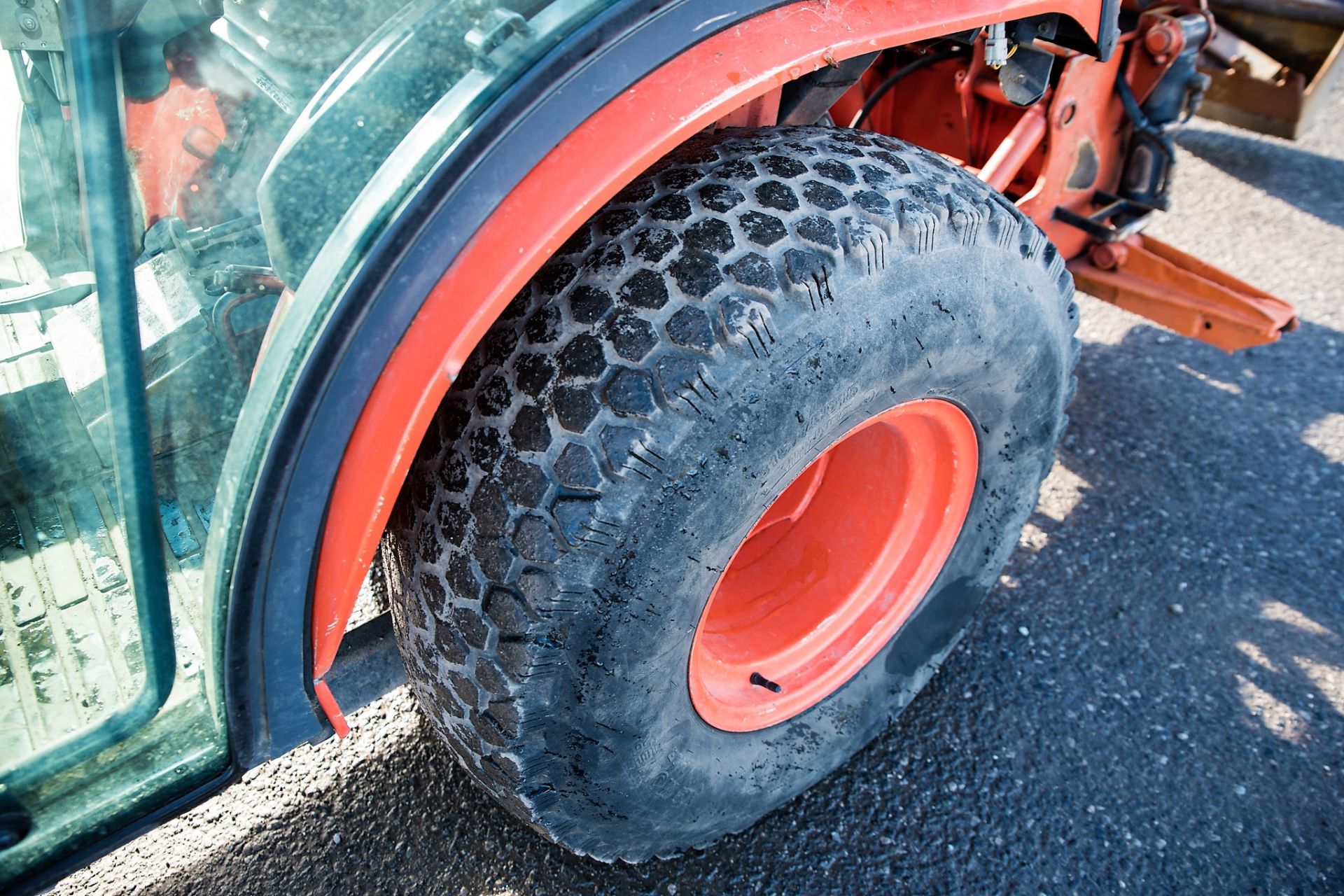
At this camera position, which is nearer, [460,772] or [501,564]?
[501,564]

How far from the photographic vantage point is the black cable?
2064 millimetres

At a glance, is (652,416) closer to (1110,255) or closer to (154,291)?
(154,291)

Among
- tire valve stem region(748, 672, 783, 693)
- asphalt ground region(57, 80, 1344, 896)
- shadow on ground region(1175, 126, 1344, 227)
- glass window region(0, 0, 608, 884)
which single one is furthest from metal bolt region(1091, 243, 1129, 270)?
glass window region(0, 0, 608, 884)

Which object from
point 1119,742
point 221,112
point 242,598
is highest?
point 221,112

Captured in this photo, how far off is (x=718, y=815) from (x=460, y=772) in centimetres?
58

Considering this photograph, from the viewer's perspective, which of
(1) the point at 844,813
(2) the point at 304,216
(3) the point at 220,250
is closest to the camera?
(2) the point at 304,216

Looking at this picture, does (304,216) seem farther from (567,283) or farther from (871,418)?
(871,418)

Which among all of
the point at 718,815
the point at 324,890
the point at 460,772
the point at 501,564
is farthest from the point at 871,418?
the point at 324,890

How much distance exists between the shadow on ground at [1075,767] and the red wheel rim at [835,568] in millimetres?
307

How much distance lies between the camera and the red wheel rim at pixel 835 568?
1571 mm

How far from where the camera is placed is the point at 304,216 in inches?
34.6

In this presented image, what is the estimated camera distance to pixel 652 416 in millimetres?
1035

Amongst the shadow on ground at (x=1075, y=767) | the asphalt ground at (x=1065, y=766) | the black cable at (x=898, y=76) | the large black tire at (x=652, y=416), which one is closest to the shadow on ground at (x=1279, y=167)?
the asphalt ground at (x=1065, y=766)

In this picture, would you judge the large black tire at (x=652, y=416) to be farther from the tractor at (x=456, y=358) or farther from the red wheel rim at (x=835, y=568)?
the red wheel rim at (x=835, y=568)
